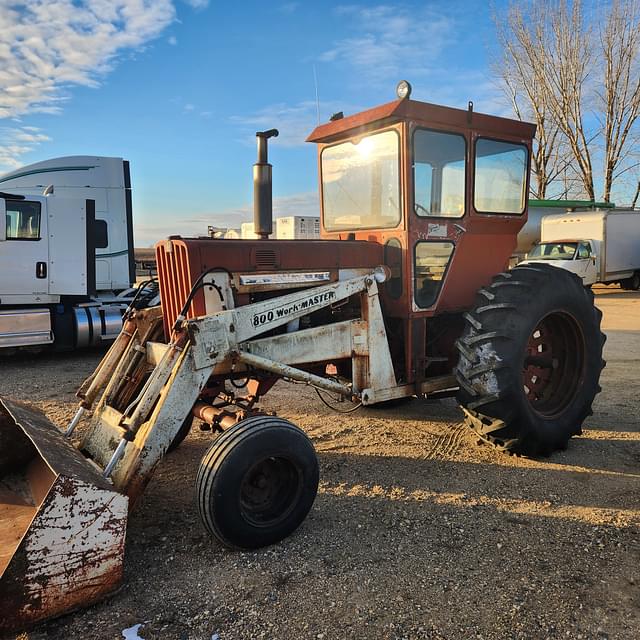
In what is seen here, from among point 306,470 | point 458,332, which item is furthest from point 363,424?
point 306,470

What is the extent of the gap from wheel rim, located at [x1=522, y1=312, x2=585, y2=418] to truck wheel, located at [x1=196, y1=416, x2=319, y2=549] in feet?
7.48

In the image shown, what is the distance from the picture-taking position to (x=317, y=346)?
4070 mm

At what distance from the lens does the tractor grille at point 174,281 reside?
366 cm

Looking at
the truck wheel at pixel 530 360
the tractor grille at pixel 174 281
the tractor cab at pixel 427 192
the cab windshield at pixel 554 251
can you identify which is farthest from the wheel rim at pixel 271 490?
the cab windshield at pixel 554 251

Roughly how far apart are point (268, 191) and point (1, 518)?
2.66 meters

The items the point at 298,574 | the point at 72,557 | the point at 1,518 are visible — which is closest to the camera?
the point at 72,557

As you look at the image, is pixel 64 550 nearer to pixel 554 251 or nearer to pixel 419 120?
pixel 419 120

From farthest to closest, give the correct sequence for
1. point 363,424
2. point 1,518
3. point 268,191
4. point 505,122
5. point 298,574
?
point 363,424
point 505,122
point 268,191
point 1,518
point 298,574

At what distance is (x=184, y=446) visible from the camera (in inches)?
191

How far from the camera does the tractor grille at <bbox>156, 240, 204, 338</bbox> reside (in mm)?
3662

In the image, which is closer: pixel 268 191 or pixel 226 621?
pixel 226 621

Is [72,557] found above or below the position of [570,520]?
above

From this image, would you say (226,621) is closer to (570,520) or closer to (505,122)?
(570,520)

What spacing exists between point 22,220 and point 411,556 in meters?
8.15
